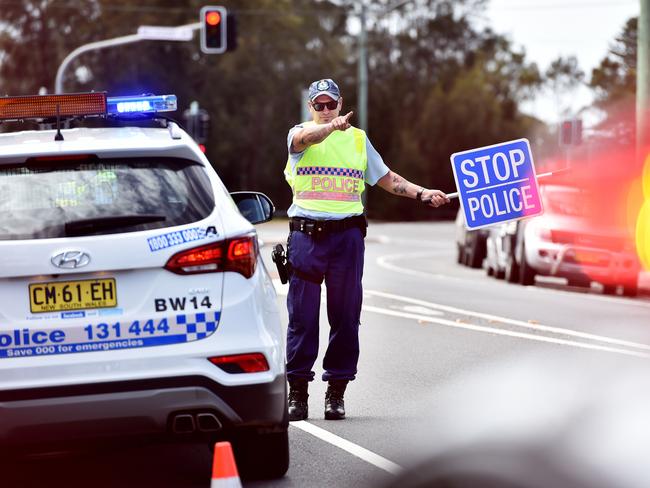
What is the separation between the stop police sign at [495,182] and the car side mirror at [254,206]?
2957mm

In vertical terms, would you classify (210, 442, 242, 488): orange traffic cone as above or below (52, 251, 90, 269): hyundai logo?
below

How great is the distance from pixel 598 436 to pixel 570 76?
4746 inches

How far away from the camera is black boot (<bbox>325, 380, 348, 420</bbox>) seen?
798 centimetres

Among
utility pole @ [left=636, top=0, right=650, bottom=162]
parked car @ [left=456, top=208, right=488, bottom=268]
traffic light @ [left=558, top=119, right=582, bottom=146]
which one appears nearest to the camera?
utility pole @ [left=636, top=0, right=650, bottom=162]

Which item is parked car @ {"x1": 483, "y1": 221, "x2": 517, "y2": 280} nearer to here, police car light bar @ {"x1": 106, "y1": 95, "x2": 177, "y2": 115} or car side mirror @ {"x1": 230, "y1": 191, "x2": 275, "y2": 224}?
car side mirror @ {"x1": 230, "y1": 191, "x2": 275, "y2": 224}

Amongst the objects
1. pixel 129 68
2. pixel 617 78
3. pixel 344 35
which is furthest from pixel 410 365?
pixel 344 35

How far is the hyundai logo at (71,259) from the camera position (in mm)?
5480

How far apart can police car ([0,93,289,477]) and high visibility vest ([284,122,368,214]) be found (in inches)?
80.7

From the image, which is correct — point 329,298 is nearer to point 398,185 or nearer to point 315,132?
point 398,185

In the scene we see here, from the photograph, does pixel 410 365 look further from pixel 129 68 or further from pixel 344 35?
pixel 344 35

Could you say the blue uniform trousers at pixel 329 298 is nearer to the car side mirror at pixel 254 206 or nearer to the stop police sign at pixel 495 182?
the car side mirror at pixel 254 206

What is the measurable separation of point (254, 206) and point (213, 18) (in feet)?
76.3

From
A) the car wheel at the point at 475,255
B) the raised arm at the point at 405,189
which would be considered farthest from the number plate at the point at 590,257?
the raised arm at the point at 405,189

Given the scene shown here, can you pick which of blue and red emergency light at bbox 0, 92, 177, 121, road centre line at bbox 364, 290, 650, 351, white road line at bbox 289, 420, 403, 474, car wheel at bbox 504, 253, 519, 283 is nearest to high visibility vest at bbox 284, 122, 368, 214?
white road line at bbox 289, 420, 403, 474
